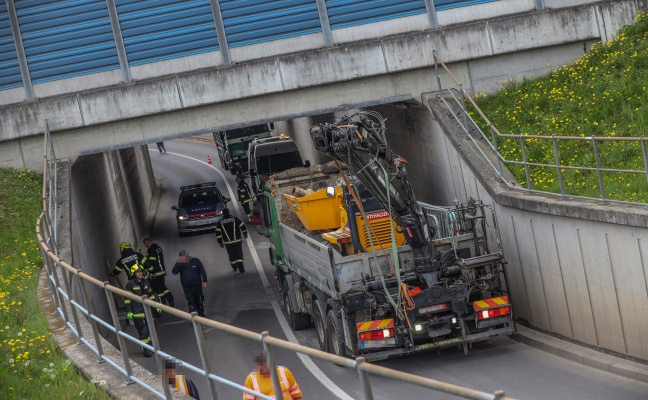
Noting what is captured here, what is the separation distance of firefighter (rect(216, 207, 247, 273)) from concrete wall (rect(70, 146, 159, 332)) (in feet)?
10.1

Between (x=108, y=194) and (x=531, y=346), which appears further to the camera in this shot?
(x=108, y=194)

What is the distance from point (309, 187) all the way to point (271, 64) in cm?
404

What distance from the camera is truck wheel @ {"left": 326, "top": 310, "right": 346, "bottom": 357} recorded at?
54.7ft

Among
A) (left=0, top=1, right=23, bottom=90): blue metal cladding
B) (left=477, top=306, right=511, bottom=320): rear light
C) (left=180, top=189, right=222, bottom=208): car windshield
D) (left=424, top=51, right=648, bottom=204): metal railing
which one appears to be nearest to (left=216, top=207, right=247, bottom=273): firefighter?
(left=424, top=51, right=648, bottom=204): metal railing

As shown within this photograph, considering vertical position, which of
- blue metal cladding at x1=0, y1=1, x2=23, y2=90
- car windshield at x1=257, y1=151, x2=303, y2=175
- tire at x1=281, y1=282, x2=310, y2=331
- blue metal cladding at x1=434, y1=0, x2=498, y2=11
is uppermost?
blue metal cladding at x1=0, y1=1, x2=23, y2=90

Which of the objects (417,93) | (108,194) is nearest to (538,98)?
(417,93)

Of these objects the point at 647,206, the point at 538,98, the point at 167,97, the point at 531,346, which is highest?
the point at 167,97

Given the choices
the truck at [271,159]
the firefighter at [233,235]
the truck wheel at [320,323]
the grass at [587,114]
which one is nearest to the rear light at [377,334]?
the truck wheel at [320,323]

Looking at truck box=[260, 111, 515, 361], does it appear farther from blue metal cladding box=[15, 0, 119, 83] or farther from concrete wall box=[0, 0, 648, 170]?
blue metal cladding box=[15, 0, 119, 83]

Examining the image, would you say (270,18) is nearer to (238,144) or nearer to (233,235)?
(233,235)

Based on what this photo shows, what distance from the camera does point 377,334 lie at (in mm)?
16031

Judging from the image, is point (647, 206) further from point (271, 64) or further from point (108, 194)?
point (108, 194)

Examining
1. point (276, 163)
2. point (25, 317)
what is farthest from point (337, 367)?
point (276, 163)

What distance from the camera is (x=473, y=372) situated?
51.1ft
